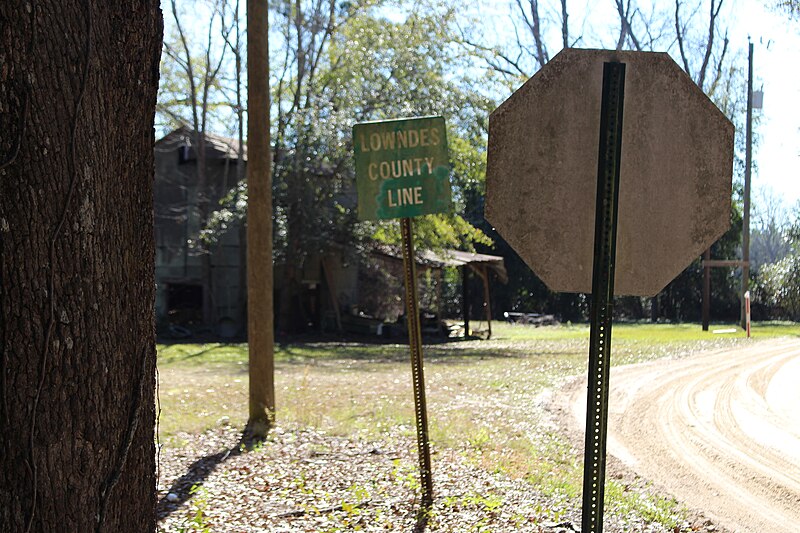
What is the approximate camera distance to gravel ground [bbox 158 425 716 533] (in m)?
6.62

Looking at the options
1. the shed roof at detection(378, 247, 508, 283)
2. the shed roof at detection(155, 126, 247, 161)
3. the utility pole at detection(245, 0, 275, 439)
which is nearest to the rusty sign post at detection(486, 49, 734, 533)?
the utility pole at detection(245, 0, 275, 439)

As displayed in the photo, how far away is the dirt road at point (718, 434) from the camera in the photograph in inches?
295

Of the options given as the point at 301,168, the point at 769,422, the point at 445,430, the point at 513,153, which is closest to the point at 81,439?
the point at 513,153

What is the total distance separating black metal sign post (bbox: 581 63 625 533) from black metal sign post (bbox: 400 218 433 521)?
9.02ft

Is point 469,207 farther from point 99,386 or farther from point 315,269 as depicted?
point 99,386

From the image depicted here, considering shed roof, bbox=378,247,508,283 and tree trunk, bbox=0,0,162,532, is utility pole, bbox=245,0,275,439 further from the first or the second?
shed roof, bbox=378,247,508,283

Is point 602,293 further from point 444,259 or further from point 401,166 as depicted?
point 444,259

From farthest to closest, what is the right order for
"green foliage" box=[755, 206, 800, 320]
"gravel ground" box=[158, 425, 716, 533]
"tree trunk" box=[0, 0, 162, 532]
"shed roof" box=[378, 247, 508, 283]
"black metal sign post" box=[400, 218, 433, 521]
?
"green foliage" box=[755, 206, 800, 320] < "shed roof" box=[378, 247, 508, 283] < "black metal sign post" box=[400, 218, 433, 521] < "gravel ground" box=[158, 425, 716, 533] < "tree trunk" box=[0, 0, 162, 532]

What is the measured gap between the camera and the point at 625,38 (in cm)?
3428

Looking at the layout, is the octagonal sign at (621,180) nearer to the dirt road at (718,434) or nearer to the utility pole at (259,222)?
the dirt road at (718,434)

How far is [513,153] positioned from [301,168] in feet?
79.5

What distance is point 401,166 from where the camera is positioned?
668 cm

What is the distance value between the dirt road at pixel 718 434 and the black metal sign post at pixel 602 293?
345 cm

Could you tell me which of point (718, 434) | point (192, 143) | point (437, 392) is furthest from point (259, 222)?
point (192, 143)
